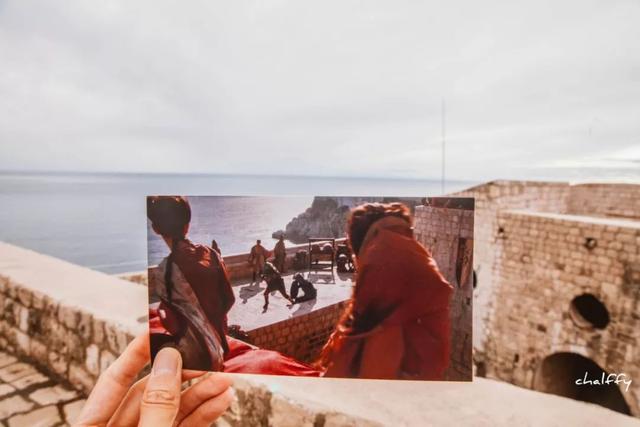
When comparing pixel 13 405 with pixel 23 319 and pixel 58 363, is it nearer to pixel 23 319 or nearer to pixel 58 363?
pixel 58 363

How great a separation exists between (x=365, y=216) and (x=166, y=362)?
96 cm

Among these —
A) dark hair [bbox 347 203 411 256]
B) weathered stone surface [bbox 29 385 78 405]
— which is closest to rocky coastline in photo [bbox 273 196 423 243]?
dark hair [bbox 347 203 411 256]

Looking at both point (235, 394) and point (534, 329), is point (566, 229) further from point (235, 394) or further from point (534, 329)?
point (235, 394)

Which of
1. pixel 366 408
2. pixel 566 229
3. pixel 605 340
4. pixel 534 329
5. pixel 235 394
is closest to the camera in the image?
pixel 366 408

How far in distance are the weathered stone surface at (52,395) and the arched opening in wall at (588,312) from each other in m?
9.04

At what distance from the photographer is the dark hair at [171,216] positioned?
1480 mm

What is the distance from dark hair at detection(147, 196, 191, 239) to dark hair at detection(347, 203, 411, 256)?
0.64m

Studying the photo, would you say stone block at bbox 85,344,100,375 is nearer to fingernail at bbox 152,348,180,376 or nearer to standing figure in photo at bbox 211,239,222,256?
fingernail at bbox 152,348,180,376

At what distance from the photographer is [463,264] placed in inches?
55.6

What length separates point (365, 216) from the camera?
142 centimetres

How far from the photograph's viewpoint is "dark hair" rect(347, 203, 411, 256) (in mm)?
1402

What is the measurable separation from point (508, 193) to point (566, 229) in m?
→ 2.38

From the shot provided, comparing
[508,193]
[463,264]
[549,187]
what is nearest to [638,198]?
[549,187]

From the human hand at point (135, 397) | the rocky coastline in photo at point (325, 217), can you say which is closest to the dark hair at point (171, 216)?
the rocky coastline in photo at point (325, 217)
